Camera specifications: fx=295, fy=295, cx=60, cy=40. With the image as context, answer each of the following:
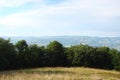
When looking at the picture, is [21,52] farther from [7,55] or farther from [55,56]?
[55,56]

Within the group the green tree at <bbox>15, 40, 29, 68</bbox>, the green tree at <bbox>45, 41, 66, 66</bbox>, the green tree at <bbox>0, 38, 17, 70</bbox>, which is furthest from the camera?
the green tree at <bbox>45, 41, 66, 66</bbox>

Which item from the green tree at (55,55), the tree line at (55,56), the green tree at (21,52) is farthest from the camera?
the green tree at (55,55)

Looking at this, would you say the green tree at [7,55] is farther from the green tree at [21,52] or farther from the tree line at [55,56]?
the green tree at [21,52]

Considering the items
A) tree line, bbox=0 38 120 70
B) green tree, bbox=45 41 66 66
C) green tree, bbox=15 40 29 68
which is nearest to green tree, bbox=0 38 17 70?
tree line, bbox=0 38 120 70

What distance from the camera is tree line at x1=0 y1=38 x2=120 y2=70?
60.5 meters

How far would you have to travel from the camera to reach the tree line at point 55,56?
60.5 m

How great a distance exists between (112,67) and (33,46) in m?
19.7

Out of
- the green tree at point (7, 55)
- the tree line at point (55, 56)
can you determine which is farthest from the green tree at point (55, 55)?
the green tree at point (7, 55)

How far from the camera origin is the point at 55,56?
2640 inches

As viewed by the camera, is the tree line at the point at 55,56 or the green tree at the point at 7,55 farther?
the tree line at the point at 55,56

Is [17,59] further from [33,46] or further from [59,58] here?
[59,58]

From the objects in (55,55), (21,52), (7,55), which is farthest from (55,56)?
(7,55)

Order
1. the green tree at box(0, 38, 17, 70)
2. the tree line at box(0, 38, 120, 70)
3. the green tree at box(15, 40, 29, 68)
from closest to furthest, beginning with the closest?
the green tree at box(0, 38, 17, 70) < the tree line at box(0, 38, 120, 70) < the green tree at box(15, 40, 29, 68)

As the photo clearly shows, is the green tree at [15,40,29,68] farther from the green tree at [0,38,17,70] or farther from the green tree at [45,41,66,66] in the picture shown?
the green tree at [45,41,66,66]
